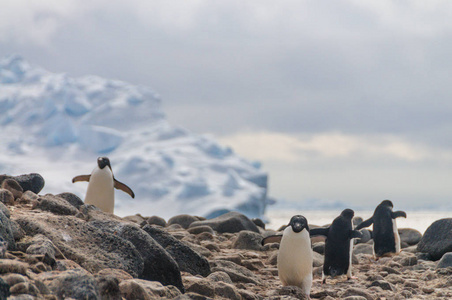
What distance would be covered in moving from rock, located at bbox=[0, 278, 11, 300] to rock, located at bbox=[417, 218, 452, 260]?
7.63m

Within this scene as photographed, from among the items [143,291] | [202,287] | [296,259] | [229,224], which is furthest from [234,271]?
[229,224]

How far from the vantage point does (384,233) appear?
8570mm

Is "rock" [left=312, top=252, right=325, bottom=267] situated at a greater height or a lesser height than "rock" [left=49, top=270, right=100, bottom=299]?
greater

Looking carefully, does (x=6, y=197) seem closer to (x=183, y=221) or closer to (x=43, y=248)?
(x=43, y=248)

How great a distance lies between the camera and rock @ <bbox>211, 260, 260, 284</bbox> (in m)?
5.03

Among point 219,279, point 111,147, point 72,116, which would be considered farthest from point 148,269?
point 72,116

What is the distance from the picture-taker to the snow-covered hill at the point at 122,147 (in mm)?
30781

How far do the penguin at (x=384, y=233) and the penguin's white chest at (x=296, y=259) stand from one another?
11.3ft

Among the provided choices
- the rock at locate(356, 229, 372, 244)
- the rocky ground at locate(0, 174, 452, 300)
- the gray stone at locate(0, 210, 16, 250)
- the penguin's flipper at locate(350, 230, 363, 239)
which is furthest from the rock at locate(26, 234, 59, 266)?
the rock at locate(356, 229, 372, 244)

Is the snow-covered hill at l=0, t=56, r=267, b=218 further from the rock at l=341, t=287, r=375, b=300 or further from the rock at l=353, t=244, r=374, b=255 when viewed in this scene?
→ the rock at l=341, t=287, r=375, b=300

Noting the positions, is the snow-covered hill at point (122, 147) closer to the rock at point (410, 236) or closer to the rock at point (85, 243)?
the rock at point (410, 236)

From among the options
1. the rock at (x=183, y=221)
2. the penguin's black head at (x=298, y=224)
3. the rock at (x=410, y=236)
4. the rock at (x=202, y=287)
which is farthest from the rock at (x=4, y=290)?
the rock at (x=410, y=236)

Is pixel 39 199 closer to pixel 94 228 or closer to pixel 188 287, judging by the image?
pixel 94 228

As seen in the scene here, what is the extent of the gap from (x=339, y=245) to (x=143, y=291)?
3.74m
